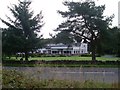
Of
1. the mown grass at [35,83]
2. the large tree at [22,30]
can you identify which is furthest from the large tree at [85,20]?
the mown grass at [35,83]

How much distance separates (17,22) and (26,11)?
149 cm

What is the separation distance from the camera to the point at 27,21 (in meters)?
28.7

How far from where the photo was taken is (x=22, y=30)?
29.0 m

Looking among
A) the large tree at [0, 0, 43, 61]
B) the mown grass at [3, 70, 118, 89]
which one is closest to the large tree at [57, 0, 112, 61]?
the large tree at [0, 0, 43, 61]

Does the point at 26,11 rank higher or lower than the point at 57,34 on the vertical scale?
higher

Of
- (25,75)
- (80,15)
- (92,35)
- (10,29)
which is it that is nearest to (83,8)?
(80,15)

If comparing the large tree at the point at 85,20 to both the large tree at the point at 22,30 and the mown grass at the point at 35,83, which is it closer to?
the large tree at the point at 22,30

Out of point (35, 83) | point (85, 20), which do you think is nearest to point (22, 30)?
point (85, 20)

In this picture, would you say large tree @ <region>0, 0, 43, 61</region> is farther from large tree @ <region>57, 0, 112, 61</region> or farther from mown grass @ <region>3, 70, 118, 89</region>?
mown grass @ <region>3, 70, 118, 89</region>

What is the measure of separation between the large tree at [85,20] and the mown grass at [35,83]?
20440 mm

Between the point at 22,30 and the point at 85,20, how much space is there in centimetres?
656

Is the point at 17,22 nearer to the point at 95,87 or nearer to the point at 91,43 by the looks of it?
the point at 91,43

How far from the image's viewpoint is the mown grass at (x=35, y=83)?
7236 mm

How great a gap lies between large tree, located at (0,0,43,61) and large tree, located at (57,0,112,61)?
258 centimetres
